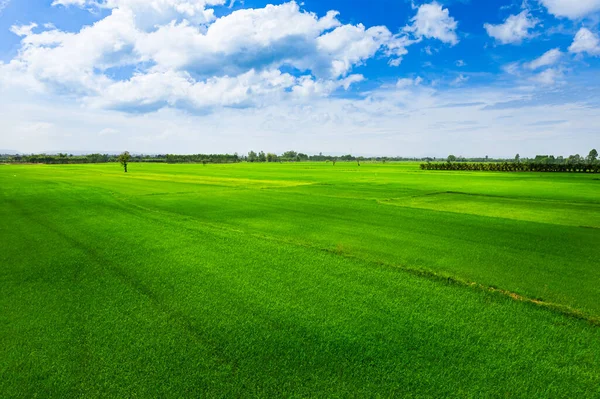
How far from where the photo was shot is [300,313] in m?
8.41

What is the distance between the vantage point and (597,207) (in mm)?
26672

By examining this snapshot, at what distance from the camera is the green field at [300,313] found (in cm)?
605

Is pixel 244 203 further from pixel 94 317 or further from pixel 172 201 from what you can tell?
pixel 94 317

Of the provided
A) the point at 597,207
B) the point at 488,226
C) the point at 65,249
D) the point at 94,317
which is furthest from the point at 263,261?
the point at 597,207

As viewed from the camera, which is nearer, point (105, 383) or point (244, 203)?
point (105, 383)

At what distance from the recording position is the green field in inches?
238

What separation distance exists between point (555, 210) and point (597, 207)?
197 inches

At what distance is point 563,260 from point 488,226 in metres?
6.21

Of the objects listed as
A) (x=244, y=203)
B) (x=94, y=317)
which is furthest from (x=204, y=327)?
(x=244, y=203)

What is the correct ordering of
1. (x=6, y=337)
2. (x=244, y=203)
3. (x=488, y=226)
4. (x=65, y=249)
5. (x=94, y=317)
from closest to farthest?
(x=6, y=337) → (x=94, y=317) → (x=65, y=249) → (x=488, y=226) → (x=244, y=203)

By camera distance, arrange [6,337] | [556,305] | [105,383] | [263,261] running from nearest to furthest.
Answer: [105,383] → [6,337] → [556,305] → [263,261]

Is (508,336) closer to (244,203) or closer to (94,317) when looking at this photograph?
(94,317)

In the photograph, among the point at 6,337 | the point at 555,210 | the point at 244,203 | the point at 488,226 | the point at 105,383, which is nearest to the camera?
the point at 105,383

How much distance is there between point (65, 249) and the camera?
14.0 metres
